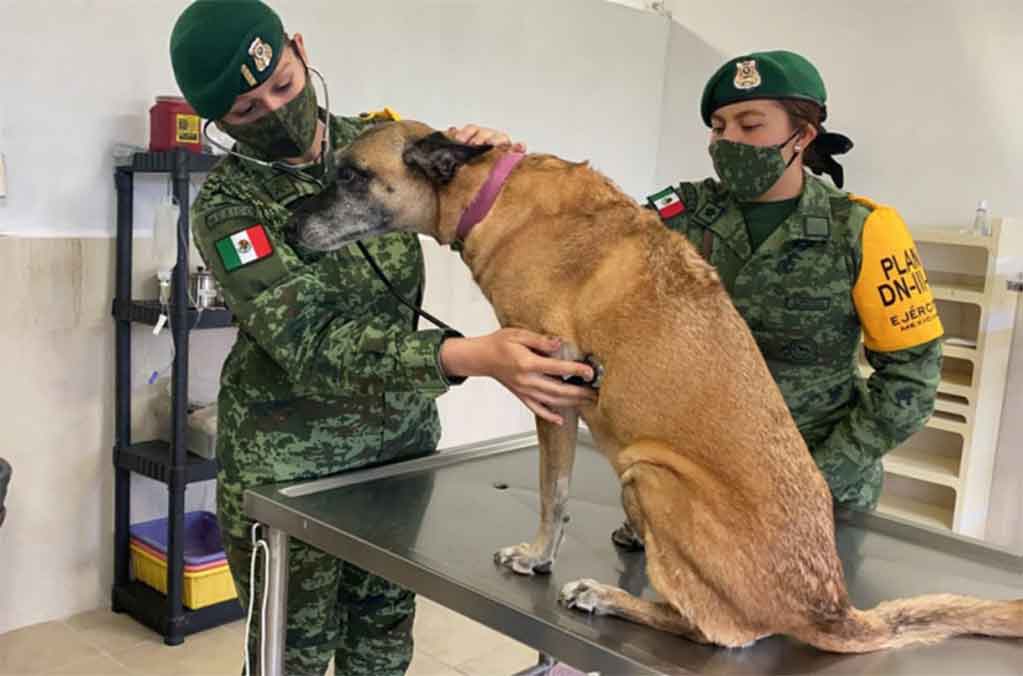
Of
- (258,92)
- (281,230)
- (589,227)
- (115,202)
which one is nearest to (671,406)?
(589,227)

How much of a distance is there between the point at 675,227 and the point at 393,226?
0.65 meters

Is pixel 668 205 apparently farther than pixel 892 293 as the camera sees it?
Yes

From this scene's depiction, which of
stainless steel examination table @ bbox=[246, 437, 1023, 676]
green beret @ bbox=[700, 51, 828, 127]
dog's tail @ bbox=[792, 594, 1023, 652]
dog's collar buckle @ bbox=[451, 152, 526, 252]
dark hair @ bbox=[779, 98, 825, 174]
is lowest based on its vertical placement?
stainless steel examination table @ bbox=[246, 437, 1023, 676]

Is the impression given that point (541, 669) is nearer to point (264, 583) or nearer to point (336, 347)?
point (264, 583)

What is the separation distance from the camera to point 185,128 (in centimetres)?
311

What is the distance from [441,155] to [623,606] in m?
0.82

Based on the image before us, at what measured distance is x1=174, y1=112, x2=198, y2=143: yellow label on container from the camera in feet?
10.1

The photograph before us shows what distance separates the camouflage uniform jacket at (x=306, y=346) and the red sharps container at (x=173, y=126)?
1.30 metres

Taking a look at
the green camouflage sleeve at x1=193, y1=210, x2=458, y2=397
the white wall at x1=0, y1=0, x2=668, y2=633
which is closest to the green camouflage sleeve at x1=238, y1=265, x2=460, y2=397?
the green camouflage sleeve at x1=193, y1=210, x2=458, y2=397

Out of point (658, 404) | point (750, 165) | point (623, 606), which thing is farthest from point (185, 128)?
point (623, 606)

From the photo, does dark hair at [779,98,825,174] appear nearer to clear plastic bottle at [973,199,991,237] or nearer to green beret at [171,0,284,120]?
green beret at [171,0,284,120]

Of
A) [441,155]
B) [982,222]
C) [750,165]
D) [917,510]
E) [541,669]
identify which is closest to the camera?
[441,155]

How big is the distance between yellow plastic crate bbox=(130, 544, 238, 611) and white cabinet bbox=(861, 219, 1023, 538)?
95.1 inches

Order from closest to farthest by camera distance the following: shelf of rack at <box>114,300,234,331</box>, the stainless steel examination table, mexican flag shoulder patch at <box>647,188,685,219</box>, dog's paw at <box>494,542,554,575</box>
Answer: the stainless steel examination table
dog's paw at <box>494,542,554,575</box>
mexican flag shoulder patch at <box>647,188,685,219</box>
shelf of rack at <box>114,300,234,331</box>
